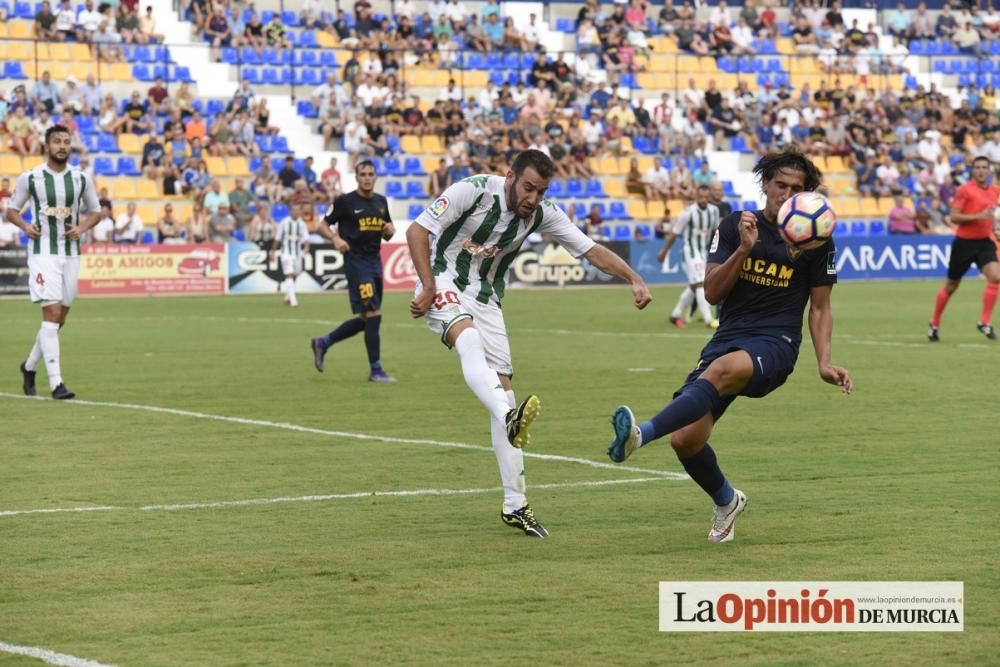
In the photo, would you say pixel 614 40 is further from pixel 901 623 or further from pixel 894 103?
pixel 901 623

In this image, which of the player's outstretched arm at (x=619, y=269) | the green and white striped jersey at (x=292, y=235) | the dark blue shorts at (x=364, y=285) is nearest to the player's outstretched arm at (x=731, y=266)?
the player's outstretched arm at (x=619, y=269)

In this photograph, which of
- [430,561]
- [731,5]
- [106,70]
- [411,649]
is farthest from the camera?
[731,5]

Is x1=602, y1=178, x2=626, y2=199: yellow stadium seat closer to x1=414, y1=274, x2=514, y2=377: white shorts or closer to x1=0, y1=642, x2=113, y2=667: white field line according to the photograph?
x1=414, y1=274, x2=514, y2=377: white shorts

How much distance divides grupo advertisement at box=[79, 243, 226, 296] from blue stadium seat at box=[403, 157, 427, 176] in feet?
20.7

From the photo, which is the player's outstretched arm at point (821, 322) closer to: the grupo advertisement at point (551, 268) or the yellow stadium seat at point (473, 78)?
the grupo advertisement at point (551, 268)

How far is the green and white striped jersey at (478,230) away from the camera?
9281 millimetres

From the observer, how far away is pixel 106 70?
38.9m

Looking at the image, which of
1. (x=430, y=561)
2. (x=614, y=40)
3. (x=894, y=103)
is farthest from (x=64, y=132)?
(x=894, y=103)

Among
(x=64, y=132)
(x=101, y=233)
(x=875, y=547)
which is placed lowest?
(x=101, y=233)

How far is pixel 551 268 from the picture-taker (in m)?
39.3

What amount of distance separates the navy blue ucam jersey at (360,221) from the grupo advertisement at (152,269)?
1723cm

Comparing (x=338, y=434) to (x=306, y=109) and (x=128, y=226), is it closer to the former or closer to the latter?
(x=128, y=226)

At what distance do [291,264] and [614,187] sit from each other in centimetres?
1226

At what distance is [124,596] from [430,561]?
1495mm
